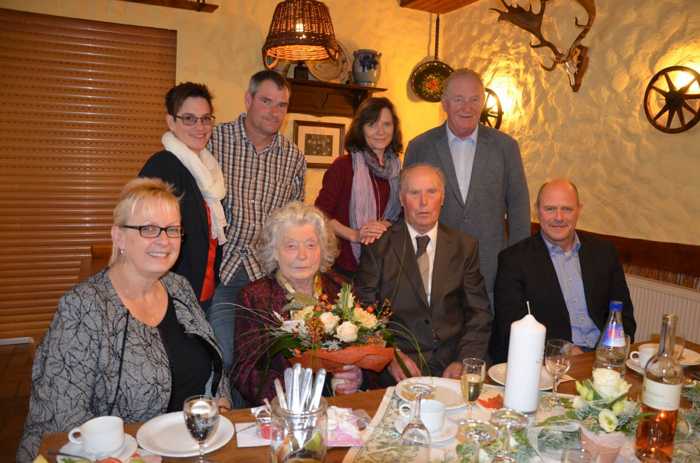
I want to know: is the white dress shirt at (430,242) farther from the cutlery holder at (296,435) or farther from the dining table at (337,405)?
the cutlery holder at (296,435)

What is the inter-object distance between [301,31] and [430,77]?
2600 mm

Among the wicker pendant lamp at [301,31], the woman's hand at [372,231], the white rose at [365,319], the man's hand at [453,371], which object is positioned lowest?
the man's hand at [453,371]

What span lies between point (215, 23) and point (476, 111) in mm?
2887

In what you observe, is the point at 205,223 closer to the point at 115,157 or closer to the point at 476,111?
the point at 476,111

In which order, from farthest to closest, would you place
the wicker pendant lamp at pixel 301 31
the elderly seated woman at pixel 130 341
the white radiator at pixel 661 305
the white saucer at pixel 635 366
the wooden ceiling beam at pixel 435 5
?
the wooden ceiling beam at pixel 435 5
the white radiator at pixel 661 305
the wicker pendant lamp at pixel 301 31
the white saucer at pixel 635 366
the elderly seated woman at pixel 130 341

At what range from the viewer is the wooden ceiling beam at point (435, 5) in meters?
5.56

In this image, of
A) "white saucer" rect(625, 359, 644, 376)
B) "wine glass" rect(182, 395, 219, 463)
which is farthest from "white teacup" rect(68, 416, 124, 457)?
"white saucer" rect(625, 359, 644, 376)

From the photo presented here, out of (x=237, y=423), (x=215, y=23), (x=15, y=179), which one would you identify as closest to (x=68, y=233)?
(x=15, y=179)

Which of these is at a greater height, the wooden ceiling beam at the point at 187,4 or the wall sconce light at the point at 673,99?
the wooden ceiling beam at the point at 187,4

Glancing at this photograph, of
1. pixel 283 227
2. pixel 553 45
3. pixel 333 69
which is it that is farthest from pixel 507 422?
pixel 333 69

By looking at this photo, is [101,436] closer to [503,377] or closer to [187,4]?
[503,377]

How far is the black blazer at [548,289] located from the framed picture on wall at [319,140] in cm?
306

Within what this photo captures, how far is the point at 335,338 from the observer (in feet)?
5.88

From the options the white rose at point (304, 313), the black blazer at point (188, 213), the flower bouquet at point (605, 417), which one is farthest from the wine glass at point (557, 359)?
the black blazer at point (188, 213)
